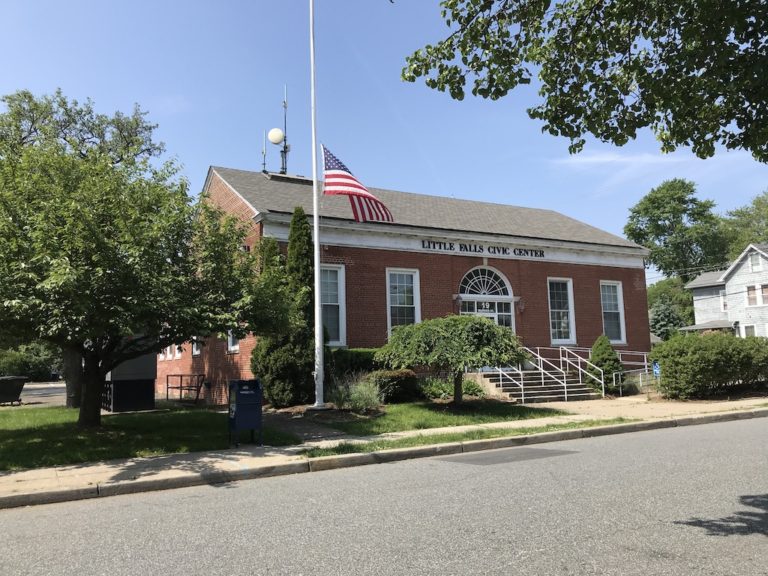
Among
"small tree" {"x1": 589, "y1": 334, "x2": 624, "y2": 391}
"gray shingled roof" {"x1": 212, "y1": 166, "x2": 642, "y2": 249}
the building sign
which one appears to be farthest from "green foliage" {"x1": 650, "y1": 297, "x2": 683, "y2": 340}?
"small tree" {"x1": 589, "y1": 334, "x2": 624, "y2": 391}

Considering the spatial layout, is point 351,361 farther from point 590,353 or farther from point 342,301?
point 590,353

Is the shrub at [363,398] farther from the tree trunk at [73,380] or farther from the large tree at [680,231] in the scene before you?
the large tree at [680,231]

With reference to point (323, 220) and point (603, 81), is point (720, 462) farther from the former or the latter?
point (323, 220)

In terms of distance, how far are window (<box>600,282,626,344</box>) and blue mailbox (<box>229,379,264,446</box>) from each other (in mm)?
17398

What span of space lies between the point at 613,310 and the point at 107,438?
1969 centimetres

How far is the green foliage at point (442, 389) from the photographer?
17734mm

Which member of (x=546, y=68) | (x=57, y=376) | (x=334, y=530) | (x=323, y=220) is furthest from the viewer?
(x=57, y=376)

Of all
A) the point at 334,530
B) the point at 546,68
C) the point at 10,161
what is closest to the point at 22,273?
the point at 10,161

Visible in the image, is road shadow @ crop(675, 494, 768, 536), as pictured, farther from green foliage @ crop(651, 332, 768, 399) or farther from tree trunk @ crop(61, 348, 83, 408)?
tree trunk @ crop(61, 348, 83, 408)

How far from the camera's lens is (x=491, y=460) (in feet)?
31.1

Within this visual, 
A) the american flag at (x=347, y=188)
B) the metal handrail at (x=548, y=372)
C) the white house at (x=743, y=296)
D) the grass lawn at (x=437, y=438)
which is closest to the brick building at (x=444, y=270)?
the metal handrail at (x=548, y=372)

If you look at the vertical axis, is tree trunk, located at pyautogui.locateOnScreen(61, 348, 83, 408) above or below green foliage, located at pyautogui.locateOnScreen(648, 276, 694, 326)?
below

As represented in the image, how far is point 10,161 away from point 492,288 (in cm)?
1549

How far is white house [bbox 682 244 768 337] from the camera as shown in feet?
156
